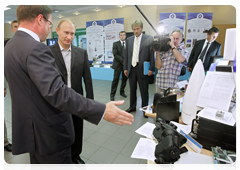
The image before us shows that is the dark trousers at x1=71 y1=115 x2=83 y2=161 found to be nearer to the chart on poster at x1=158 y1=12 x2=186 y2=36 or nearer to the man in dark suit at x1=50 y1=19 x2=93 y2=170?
the man in dark suit at x1=50 y1=19 x2=93 y2=170

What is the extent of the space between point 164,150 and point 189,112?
69 cm

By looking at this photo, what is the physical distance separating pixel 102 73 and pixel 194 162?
241 inches

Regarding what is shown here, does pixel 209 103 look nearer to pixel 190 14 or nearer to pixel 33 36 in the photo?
pixel 33 36

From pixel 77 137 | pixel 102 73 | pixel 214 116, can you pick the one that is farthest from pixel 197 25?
pixel 77 137

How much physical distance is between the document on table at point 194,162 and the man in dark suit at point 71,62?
4.11 feet

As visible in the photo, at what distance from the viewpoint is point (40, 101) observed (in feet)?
2.93

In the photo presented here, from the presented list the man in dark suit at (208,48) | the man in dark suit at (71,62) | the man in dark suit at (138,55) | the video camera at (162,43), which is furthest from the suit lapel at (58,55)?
the man in dark suit at (208,48)

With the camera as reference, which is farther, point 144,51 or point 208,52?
point 208,52

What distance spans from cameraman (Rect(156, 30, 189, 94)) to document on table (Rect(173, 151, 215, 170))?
1.40 m

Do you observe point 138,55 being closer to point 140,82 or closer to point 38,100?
point 140,82

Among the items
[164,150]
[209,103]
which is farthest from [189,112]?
[164,150]

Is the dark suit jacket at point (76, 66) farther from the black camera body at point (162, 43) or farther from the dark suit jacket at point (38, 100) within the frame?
the black camera body at point (162, 43)

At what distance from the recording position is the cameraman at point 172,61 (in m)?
2.07

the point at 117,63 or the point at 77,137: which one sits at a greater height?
the point at 117,63
